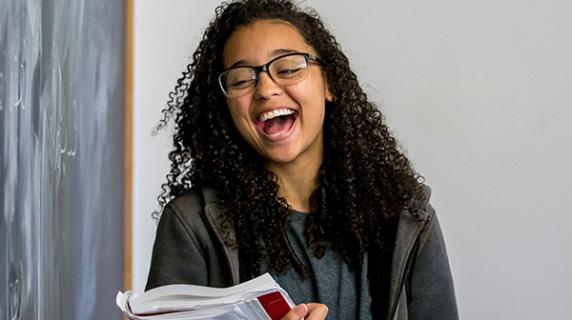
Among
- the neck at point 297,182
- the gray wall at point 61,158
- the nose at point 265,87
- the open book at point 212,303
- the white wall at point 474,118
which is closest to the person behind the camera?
the open book at point 212,303

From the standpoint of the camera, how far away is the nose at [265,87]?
55.1 inches

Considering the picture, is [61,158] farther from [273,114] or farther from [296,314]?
[296,314]

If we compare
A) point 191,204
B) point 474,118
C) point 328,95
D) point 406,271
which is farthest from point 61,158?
point 474,118

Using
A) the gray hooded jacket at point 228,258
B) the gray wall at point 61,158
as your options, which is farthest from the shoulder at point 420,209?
the gray wall at point 61,158

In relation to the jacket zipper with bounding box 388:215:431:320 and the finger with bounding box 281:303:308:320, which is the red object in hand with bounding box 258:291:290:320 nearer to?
the finger with bounding box 281:303:308:320

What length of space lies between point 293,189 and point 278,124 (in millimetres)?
143

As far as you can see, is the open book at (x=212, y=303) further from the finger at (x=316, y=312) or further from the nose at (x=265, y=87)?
the nose at (x=265, y=87)

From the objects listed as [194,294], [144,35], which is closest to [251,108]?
[194,294]

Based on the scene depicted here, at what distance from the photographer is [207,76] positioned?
1.53 metres

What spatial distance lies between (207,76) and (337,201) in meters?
0.31

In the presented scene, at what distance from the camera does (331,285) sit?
143 cm

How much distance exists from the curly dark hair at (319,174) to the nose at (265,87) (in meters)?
0.13

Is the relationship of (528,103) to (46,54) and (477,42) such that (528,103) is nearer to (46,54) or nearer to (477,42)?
(477,42)

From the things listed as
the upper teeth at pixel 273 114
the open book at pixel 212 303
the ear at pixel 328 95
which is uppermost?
the ear at pixel 328 95
